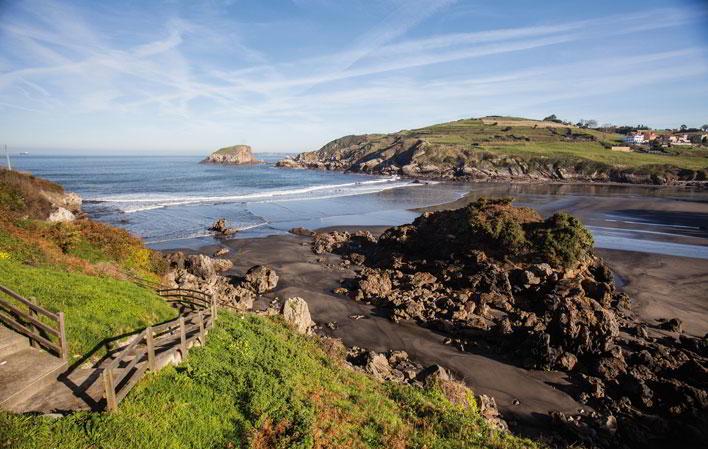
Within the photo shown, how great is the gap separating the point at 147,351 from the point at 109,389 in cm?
167

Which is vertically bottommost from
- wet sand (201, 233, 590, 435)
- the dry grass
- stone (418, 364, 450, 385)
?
wet sand (201, 233, 590, 435)

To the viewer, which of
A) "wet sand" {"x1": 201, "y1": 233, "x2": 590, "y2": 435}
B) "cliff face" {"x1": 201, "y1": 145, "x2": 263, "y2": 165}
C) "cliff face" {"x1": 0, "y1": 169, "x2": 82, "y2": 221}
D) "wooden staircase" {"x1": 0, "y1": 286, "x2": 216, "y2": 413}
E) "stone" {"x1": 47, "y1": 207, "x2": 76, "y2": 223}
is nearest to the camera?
"wooden staircase" {"x1": 0, "y1": 286, "x2": 216, "y2": 413}

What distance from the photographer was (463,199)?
71062 millimetres

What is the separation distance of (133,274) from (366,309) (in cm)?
1286

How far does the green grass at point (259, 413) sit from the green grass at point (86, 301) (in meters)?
2.34

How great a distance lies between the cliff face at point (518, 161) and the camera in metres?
108

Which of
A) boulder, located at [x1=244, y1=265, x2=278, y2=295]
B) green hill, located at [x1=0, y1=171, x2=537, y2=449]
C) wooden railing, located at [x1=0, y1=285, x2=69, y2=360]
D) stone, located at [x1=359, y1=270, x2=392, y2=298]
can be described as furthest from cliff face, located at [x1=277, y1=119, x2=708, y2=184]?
wooden railing, located at [x1=0, y1=285, x2=69, y2=360]

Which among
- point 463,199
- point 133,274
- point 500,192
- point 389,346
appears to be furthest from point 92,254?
point 500,192

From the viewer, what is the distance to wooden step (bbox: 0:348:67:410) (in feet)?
25.0

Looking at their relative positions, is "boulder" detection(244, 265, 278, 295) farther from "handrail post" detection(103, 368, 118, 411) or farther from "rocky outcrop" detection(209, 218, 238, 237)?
"handrail post" detection(103, 368, 118, 411)

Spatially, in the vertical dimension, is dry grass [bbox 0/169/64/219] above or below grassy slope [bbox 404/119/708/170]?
below

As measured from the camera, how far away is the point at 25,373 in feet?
27.3

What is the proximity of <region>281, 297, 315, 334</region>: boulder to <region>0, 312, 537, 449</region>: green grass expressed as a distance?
4527 mm

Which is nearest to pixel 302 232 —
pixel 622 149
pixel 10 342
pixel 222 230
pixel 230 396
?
pixel 222 230
